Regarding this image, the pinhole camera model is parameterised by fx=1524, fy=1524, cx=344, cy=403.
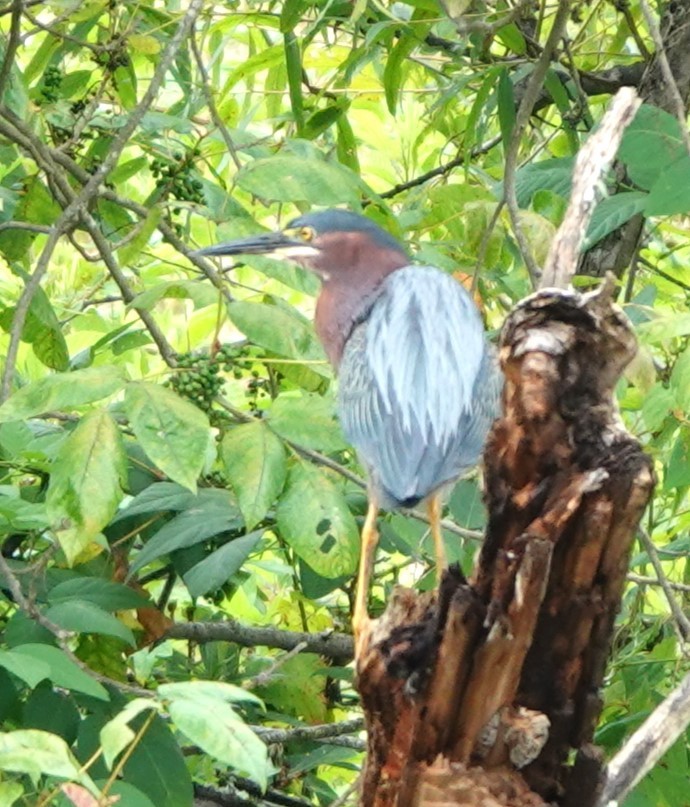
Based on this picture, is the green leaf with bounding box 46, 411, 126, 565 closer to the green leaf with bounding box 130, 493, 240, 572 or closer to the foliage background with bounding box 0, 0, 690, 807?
the foliage background with bounding box 0, 0, 690, 807

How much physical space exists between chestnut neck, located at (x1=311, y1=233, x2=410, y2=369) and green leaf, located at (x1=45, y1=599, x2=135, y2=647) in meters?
0.81

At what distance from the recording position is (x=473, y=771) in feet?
5.98

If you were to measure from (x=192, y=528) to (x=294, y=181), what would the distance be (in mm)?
722

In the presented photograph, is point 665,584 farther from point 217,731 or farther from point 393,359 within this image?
point 217,731

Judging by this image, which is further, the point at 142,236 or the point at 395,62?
the point at 395,62

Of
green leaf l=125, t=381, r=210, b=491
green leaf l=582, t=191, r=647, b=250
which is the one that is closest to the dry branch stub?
green leaf l=125, t=381, r=210, b=491

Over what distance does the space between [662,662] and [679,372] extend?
2.55ft

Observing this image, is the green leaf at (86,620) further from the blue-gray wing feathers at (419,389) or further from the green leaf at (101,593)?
the blue-gray wing feathers at (419,389)

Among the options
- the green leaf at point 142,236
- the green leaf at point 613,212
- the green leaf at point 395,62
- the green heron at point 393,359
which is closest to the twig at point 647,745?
the green heron at point 393,359

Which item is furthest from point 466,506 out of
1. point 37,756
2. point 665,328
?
point 37,756

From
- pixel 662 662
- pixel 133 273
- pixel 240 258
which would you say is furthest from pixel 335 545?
pixel 133 273

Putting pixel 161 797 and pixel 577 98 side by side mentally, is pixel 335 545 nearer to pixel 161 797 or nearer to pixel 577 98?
pixel 161 797

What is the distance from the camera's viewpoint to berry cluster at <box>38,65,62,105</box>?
10.1 feet

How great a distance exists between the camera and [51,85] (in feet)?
10.1
